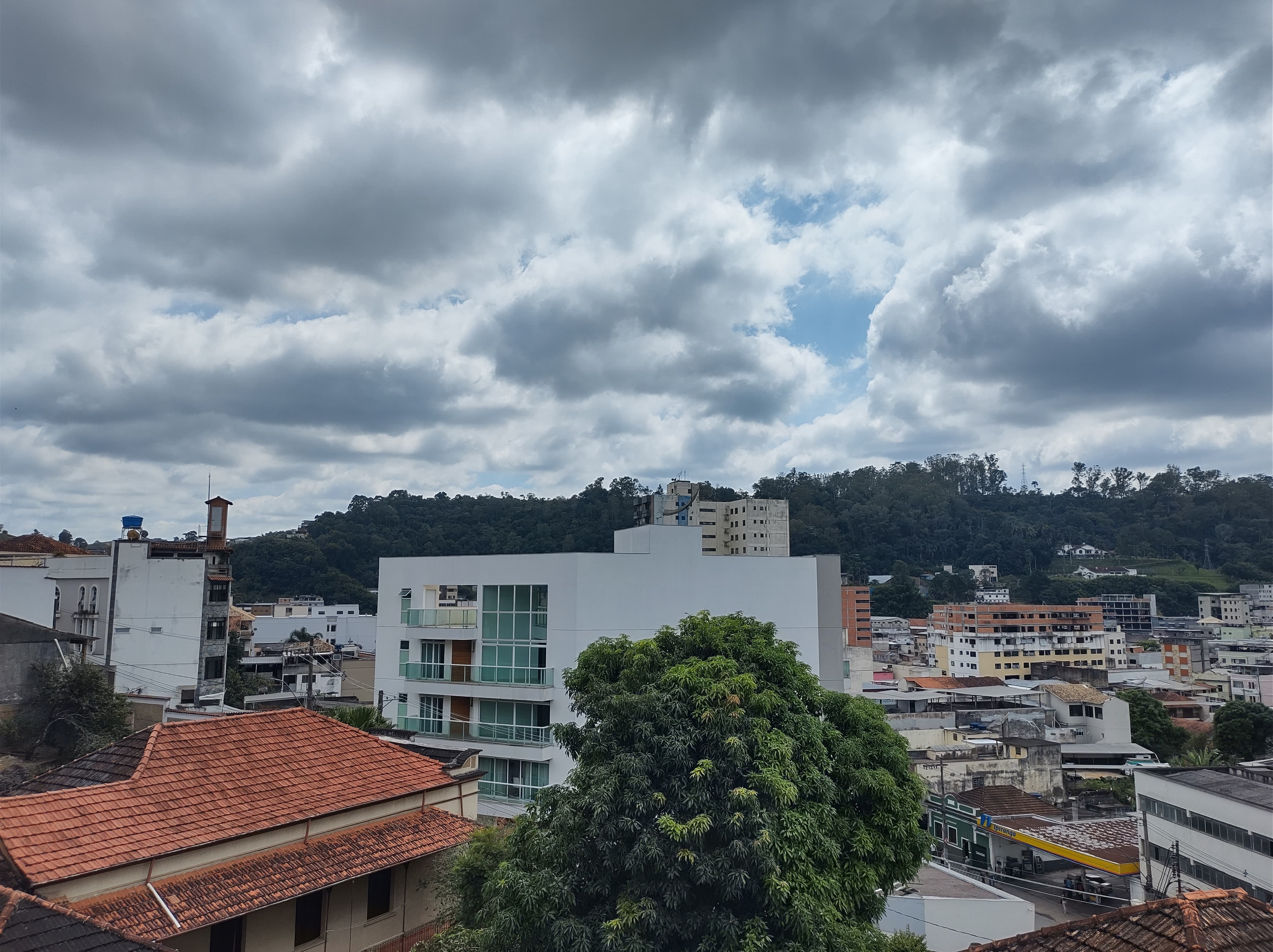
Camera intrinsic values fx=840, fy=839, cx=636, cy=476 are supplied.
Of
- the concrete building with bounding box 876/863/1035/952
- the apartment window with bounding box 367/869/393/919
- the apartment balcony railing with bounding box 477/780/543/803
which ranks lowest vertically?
the concrete building with bounding box 876/863/1035/952

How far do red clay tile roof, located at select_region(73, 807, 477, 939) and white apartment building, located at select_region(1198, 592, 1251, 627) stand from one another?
134m

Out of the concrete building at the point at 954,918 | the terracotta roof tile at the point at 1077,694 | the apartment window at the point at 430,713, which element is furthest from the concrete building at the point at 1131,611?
the apartment window at the point at 430,713

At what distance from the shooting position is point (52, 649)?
102 feet

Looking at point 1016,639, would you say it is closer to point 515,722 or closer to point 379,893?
point 515,722

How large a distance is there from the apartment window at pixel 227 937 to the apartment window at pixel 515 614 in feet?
49.2

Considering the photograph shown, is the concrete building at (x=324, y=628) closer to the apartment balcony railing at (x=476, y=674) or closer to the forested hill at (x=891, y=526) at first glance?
the forested hill at (x=891, y=526)

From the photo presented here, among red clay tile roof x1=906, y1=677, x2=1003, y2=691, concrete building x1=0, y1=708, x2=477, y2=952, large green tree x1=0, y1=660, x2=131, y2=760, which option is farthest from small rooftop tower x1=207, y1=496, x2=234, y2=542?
red clay tile roof x1=906, y1=677, x2=1003, y2=691

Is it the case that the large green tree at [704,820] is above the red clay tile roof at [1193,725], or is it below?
above

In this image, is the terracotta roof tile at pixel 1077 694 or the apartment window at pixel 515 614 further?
the terracotta roof tile at pixel 1077 694

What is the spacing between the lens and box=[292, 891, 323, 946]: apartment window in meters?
12.8

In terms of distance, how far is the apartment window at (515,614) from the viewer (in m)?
27.1

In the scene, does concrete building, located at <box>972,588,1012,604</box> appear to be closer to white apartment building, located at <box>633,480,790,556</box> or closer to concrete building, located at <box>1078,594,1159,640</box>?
concrete building, located at <box>1078,594,1159,640</box>

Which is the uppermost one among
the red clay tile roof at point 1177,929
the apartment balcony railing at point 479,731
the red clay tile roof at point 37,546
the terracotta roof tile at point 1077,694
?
the red clay tile roof at point 37,546

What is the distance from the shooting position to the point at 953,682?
2899 inches
